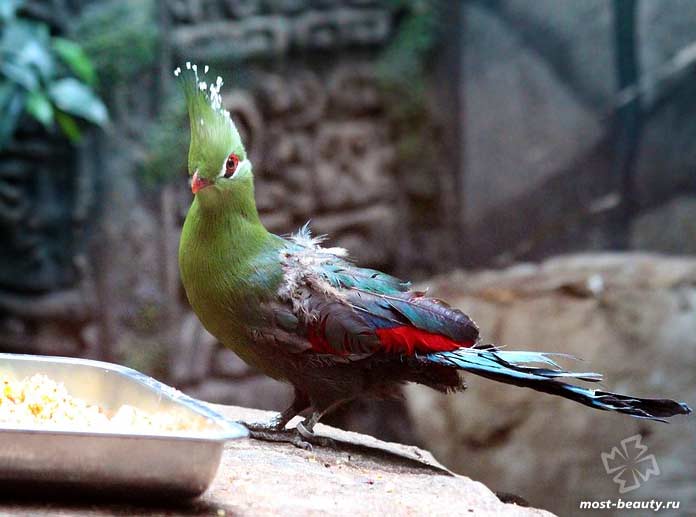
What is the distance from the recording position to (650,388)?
5.60 m

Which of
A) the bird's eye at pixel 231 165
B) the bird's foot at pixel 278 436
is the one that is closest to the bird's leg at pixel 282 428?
the bird's foot at pixel 278 436

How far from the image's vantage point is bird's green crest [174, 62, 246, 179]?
9.90 ft

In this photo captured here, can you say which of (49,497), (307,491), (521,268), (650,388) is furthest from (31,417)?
(521,268)

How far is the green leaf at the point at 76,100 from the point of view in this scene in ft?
18.0

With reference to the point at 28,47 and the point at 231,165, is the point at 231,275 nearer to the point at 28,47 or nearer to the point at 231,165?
the point at 231,165

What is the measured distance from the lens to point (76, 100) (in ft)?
18.0

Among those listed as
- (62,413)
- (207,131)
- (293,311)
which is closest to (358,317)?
(293,311)

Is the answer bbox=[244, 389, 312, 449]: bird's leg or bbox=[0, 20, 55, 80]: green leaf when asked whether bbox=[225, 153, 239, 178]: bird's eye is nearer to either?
bbox=[244, 389, 312, 449]: bird's leg

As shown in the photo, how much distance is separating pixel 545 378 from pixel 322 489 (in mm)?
773

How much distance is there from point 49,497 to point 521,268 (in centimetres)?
456

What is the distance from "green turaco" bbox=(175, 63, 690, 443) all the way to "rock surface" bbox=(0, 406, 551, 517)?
0.22 meters

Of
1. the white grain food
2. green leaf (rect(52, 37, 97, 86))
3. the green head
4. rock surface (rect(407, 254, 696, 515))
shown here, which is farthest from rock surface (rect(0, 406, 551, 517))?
green leaf (rect(52, 37, 97, 86))

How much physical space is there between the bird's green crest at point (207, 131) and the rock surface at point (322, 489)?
2.82 ft

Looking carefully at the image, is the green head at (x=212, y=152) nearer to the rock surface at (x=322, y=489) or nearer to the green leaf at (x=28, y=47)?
the rock surface at (x=322, y=489)
